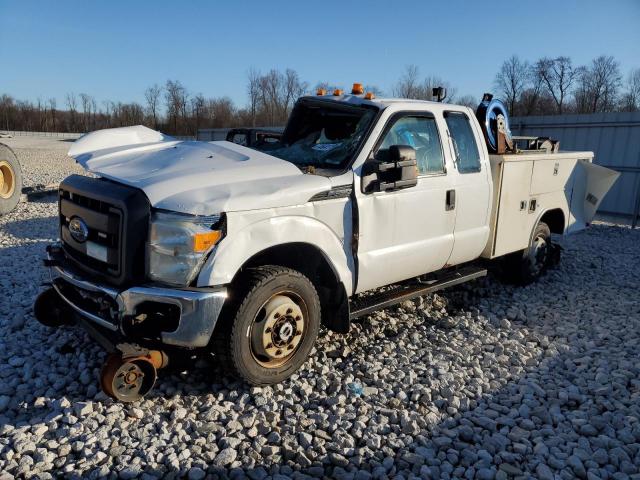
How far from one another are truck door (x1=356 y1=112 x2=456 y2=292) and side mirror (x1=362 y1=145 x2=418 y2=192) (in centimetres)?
8

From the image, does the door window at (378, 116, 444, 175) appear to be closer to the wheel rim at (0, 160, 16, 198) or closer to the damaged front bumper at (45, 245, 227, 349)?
the damaged front bumper at (45, 245, 227, 349)

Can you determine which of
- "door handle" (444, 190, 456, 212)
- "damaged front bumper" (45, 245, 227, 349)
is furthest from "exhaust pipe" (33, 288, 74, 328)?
"door handle" (444, 190, 456, 212)

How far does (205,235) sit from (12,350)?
230 centimetres

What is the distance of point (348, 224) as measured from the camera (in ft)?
13.0

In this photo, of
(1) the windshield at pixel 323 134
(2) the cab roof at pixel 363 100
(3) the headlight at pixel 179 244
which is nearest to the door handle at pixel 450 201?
(2) the cab roof at pixel 363 100

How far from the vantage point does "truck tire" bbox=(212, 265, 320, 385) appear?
3441 mm

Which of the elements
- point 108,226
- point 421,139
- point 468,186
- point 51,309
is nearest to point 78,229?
point 108,226

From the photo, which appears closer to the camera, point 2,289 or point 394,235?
point 394,235

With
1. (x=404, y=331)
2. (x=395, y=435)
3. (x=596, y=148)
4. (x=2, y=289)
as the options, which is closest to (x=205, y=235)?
(x=395, y=435)

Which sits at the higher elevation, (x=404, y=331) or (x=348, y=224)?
(x=348, y=224)

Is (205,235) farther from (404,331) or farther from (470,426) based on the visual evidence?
(404,331)

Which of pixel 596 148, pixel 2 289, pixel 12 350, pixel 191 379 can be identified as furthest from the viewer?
pixel 596 148

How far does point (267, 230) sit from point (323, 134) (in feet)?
5.35

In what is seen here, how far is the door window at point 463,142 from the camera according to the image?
495cm
